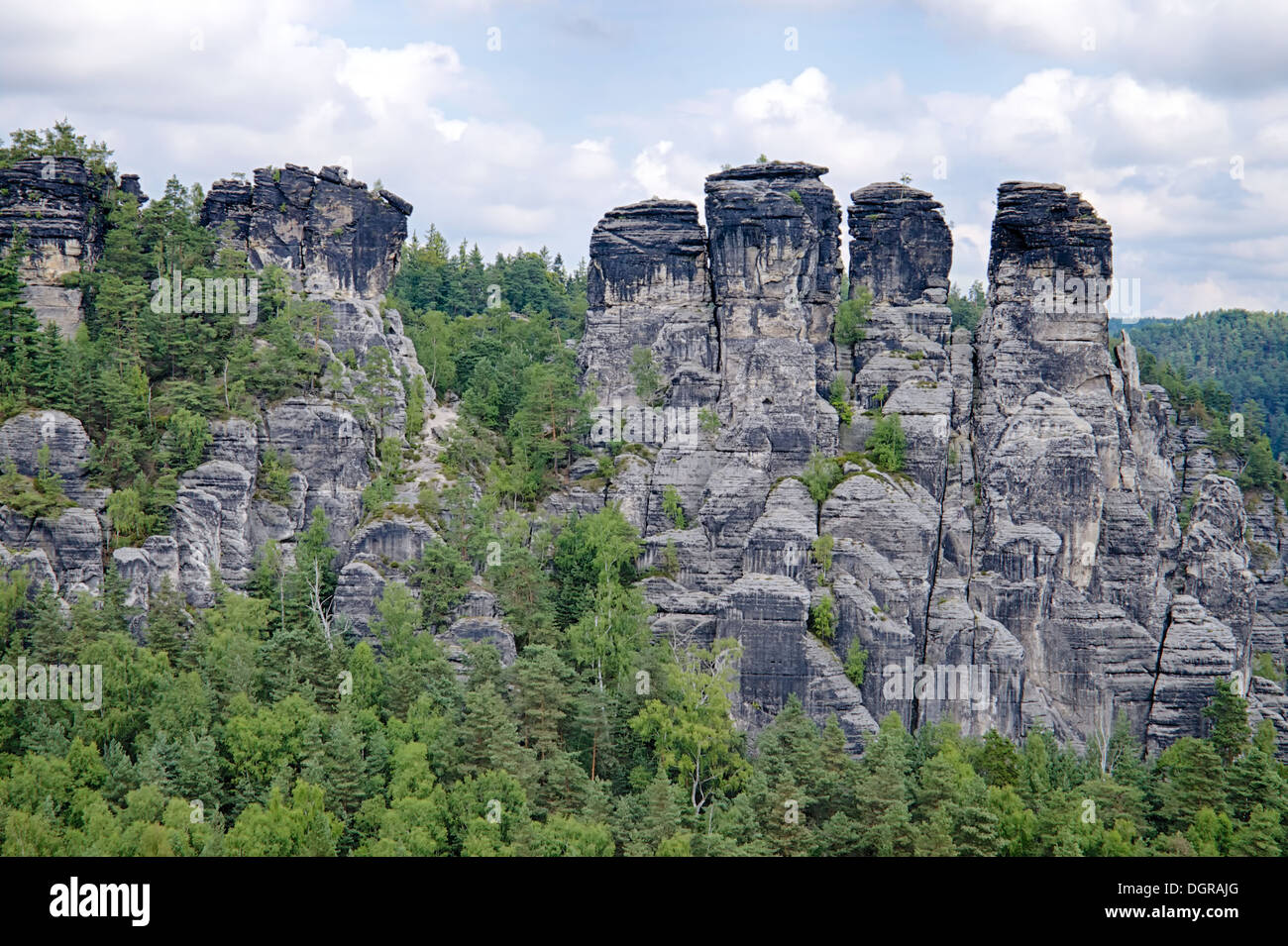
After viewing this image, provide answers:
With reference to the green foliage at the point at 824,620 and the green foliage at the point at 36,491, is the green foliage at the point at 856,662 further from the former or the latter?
the green foliage at the point at 36,491

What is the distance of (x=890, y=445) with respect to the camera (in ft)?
205

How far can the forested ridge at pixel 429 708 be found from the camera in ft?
141

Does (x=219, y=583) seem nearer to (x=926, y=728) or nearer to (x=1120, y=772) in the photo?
(x=926, y=728)

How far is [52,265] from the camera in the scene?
64.4 meters

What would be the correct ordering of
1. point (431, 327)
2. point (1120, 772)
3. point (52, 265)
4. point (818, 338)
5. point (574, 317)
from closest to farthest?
point (1120, 772) < point (52, 265) < point (818, 338) < point (431, 327) < point (574, 317)

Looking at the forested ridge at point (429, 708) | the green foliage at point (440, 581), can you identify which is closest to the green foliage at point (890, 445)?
the forested ridge at point (429, 708)

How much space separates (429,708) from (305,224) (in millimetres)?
32020

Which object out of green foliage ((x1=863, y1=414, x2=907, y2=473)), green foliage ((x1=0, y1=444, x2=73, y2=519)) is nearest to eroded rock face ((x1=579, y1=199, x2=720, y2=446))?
green foliage ((x1=863, y1=414, x2=907, y2=473))

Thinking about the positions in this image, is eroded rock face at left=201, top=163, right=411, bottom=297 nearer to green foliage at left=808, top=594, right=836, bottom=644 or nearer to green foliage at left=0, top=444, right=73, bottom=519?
green foliage at left=0, top=444, right=73, bottom=519

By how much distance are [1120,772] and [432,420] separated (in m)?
38.4

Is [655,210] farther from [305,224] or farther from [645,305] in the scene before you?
[305,224]

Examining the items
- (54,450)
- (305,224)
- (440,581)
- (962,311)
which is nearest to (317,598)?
(440,581)

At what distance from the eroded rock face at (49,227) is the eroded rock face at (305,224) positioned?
7279mm
